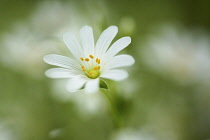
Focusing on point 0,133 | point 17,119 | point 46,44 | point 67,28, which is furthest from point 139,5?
point 0,133

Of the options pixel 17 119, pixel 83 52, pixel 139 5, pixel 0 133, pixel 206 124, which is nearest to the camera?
pixel 83 52

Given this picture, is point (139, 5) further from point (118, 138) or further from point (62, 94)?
point (118, 138)

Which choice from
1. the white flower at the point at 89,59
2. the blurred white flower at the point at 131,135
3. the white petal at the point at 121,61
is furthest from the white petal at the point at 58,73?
the blurred white flower at the point at 131,135

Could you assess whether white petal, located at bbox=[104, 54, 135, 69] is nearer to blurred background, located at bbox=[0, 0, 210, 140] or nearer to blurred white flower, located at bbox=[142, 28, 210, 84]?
blurred background, located at bbox=[0, 0, 210, 140]

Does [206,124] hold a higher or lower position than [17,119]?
lower

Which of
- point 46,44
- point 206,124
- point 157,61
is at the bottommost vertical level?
point 206,124

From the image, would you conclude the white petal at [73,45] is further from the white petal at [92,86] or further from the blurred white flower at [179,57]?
the blurred white flower at [179,57]

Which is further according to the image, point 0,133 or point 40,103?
point 40,103

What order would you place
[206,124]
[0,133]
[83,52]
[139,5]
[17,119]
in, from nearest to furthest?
[83,52], [0,133], [17,119], [206,124], [139,5]
